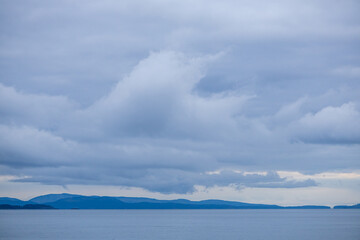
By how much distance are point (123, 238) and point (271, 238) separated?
1700 inches

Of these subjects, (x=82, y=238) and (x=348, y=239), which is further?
(x=82, y=238)

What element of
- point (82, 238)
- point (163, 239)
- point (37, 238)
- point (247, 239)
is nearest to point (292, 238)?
point (247, 239)

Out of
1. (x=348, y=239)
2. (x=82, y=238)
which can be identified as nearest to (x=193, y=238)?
(x=82, y=238)

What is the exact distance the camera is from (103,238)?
457 feet

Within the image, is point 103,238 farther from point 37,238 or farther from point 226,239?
point 226,239

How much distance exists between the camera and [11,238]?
13550cm

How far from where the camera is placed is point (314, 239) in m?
129

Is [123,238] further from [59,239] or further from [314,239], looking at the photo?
[314,239]

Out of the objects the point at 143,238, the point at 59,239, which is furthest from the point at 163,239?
the point at 59,239

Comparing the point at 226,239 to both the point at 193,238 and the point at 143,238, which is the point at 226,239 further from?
the point at 143,238

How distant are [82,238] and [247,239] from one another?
161 feet

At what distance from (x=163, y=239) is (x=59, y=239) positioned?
3082cm

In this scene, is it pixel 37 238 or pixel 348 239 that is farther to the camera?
pixel 37 238

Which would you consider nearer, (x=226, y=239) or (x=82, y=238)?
(x=226, y=239)
